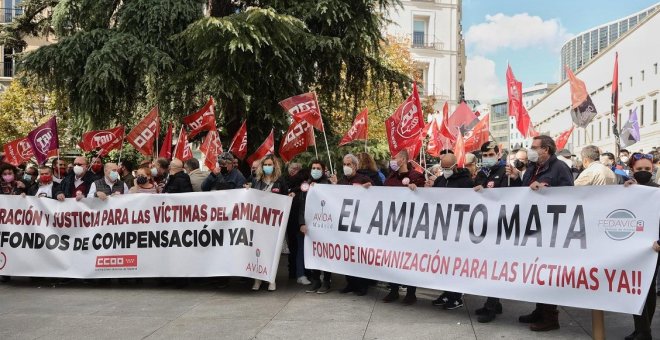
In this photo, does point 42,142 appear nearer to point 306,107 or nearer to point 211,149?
point 211,149

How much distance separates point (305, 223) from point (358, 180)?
0.88m

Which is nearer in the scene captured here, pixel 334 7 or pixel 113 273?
pixel 113 273

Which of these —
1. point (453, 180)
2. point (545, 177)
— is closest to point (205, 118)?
point (453, 180)

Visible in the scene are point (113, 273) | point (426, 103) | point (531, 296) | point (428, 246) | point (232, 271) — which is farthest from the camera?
point (426, 103)

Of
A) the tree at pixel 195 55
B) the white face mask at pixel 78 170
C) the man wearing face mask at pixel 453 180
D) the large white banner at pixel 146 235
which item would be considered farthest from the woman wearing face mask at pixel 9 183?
the man wearing face mask at pixel 453 180

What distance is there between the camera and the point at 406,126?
31.9 feet

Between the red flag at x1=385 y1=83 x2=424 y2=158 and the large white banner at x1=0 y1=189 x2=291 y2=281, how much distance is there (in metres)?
2.42

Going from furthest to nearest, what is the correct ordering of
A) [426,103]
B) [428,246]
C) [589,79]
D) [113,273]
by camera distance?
[589,79] < [426,103] < [113,273] < [428,246]

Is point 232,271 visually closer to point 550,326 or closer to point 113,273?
point 113,273

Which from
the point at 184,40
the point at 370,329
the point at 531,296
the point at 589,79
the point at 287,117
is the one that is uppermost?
the point at 589,79

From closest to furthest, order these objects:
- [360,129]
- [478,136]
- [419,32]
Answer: [360,129] → [478,136] → [419,32]

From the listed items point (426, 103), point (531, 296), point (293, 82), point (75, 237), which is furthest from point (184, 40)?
point (426, 103)

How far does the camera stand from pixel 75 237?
28.0 feet

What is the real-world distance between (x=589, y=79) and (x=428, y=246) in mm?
67621
